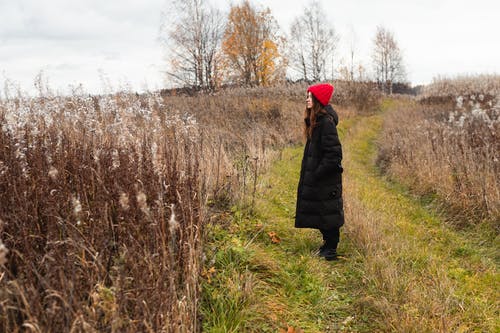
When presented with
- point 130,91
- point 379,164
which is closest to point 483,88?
point 379,164

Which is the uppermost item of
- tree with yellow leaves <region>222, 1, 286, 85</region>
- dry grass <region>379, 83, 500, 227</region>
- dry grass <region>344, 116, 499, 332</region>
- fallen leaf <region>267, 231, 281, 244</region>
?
tree with yellow leaves <region>222, 1, 286, 85</region>

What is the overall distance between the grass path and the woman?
41cm

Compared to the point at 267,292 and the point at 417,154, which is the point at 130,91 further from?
the point at 417,154

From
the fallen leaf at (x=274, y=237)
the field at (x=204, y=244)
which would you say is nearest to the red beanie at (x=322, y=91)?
the field at (x=204, y=244)

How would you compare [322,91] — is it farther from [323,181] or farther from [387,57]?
[387,57]

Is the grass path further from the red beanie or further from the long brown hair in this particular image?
the red beanie

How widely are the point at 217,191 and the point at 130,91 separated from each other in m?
3.76

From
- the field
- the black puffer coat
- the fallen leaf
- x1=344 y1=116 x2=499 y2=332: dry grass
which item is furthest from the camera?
the fallen leaf

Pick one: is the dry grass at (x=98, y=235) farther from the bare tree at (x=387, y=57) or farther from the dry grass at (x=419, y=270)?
the bare tree at (x=387, y=57)

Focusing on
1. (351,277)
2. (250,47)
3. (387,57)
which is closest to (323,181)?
(351,277)

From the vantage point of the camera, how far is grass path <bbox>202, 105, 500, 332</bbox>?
2.86 metres

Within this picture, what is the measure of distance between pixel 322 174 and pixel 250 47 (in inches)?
909

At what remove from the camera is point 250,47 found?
1002 inches

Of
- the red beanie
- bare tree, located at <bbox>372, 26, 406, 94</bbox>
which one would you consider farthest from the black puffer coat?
bare tree, located at <bbox>372, 26, 406, 94</bbox>
